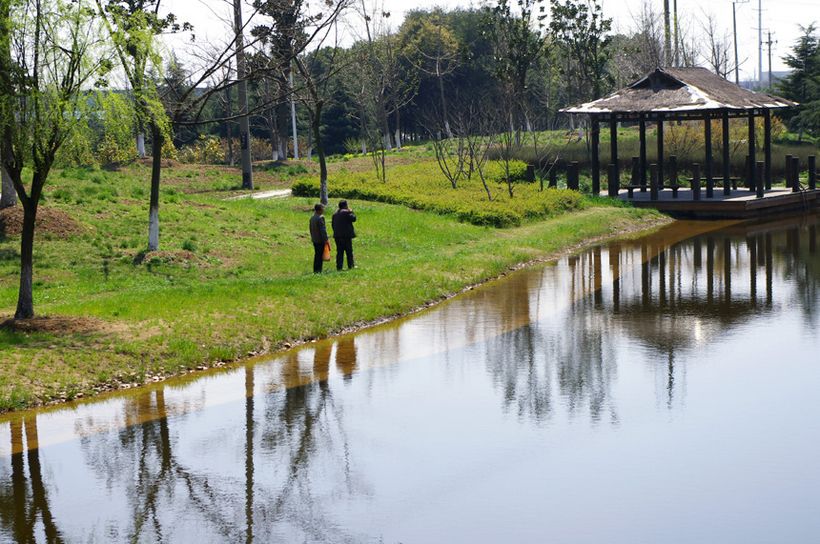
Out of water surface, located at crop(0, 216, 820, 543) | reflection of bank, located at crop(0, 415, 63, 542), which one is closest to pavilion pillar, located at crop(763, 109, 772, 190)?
water surface, located at crop(0, 216, 820, 543)

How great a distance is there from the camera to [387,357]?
17.4m

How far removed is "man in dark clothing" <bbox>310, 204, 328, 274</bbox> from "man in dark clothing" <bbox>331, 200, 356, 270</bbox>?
0.46m

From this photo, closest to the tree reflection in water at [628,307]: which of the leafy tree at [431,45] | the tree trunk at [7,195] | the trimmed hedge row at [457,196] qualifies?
the trimmed hedge row at [457,196]

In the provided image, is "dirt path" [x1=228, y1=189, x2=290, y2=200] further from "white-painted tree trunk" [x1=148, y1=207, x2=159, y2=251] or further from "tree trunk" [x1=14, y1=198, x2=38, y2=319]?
"tree trunk" [x1=14, y1=198, x2=38, y2=319]

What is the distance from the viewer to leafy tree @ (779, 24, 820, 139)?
193 feet

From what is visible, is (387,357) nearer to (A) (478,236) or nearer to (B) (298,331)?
(B) (298,331)

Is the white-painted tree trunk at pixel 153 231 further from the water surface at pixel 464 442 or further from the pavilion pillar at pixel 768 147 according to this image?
the pavilion pillar at pixel 768 147

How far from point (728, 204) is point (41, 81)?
25640 mm

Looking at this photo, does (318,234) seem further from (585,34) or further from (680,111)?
(585,34)

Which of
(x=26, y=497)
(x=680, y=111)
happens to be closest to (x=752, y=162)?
(x=680, y=111)

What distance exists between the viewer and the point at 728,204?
36.9 meters

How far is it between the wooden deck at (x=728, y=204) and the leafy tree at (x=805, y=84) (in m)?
19.7

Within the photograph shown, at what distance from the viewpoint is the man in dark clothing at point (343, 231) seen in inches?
912

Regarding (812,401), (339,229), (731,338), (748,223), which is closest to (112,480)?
(812,401)
